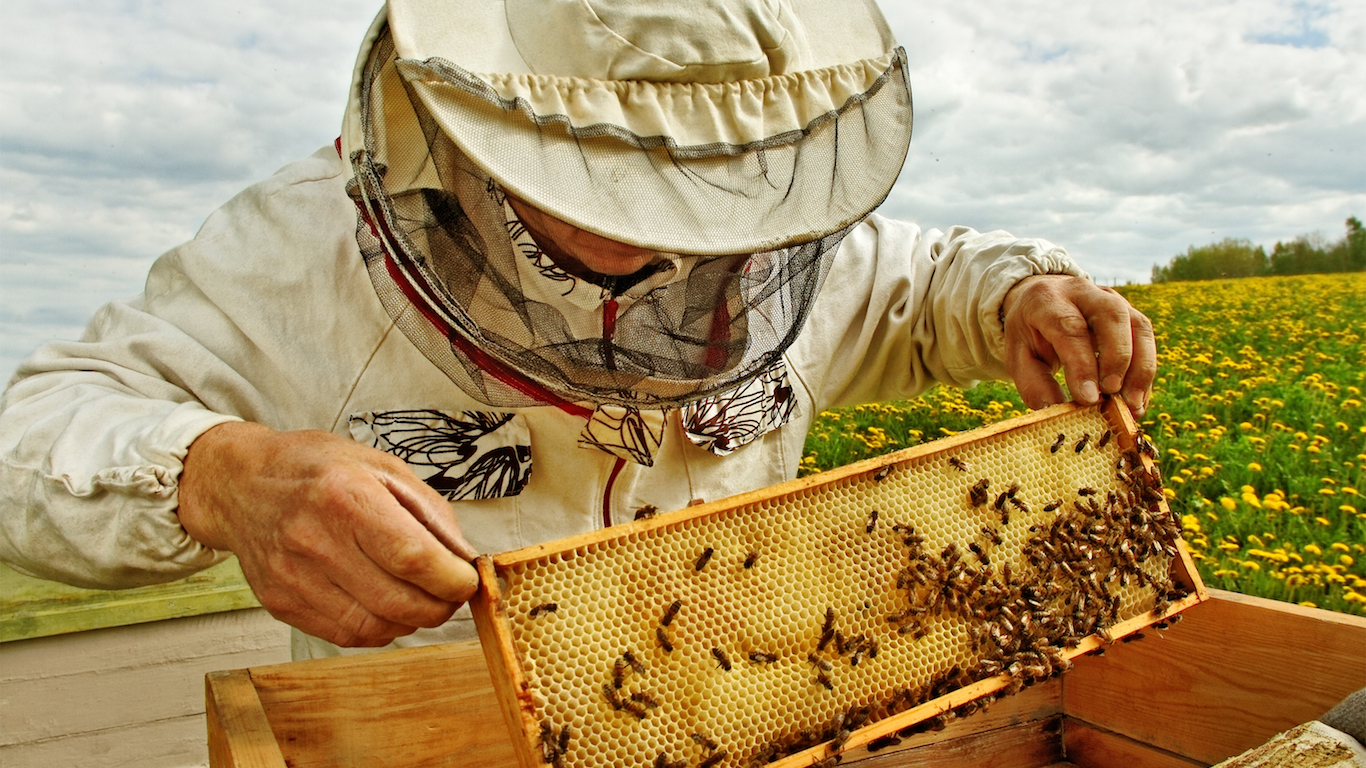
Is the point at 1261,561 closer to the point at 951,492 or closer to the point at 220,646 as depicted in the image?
the point at 951,492

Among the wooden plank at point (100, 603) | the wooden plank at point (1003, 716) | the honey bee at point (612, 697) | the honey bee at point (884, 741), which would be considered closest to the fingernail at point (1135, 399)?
the wooden plank at point (1003, 716)

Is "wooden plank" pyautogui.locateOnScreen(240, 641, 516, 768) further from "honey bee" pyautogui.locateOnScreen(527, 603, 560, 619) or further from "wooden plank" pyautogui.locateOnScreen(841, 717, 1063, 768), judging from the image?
"wooden plank" pyautogui.locateOnScreen(841, 717, 1063, 768)

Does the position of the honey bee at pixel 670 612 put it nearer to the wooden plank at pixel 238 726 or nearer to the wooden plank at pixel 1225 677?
the wooden plank at pixel 238 726

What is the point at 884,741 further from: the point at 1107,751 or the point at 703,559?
the point at 1107,751

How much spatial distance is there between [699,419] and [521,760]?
1238 millimetres

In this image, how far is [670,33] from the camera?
1.60 meters

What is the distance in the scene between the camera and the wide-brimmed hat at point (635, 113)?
1544 mm

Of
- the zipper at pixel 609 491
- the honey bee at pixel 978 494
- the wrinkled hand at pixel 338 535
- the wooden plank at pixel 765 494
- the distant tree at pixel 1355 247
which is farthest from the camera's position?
the distant tree at pixel 1355 247

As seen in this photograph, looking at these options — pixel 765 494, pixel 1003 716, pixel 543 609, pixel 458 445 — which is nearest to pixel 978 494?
pixel 765 494

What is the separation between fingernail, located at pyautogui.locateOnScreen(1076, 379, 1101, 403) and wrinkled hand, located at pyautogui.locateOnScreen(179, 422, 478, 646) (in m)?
1.51

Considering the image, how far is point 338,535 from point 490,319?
2.09 ft

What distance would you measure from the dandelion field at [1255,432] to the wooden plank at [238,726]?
249 centimetres

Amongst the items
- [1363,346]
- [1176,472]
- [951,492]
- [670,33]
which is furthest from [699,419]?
[1363,346]

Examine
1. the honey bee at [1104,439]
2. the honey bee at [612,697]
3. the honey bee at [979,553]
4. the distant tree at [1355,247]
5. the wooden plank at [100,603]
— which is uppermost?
the distant tree at [1355,247]
